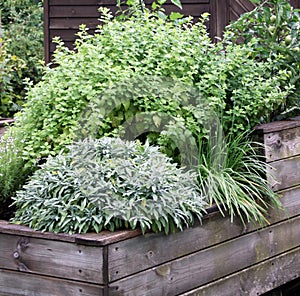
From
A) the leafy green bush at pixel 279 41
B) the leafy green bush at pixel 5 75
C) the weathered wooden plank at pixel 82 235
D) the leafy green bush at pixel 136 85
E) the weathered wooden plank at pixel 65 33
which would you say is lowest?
the weathered wooden plank at pixel 82 235

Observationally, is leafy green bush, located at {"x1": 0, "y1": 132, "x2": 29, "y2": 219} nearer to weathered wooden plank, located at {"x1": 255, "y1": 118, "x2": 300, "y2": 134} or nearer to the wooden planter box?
the wooden planter box

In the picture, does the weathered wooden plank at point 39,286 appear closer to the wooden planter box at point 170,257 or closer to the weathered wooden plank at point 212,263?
the wooden planter box at point 170,257

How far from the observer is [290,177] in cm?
377

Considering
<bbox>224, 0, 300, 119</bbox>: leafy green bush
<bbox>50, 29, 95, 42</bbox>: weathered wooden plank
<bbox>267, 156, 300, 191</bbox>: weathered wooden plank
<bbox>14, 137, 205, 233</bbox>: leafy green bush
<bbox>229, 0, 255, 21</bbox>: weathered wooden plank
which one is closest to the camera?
<bbox>14, 137, 205, 233</bbox>: leafy green bush

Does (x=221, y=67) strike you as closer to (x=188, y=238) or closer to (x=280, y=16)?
(x=280, y=16)

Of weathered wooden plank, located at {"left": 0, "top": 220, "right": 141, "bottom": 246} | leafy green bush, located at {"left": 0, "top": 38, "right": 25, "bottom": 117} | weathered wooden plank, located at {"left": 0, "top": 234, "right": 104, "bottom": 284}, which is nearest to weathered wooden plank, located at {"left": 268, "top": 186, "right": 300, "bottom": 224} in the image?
weathered wooden plank, located at {"left": 0, "top": 220, "right": 141, "bottom": 246}

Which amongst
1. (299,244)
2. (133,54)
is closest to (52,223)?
(133,54)

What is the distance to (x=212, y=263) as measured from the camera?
10.7 ft

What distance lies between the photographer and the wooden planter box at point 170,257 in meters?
2.77

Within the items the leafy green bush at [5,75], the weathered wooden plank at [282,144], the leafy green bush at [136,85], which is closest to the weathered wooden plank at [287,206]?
the weathered wooden plank at [282,144]

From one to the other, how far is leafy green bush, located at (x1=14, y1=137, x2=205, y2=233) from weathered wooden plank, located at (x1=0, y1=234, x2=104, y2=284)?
0.08 m

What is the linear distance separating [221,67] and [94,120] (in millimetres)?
734

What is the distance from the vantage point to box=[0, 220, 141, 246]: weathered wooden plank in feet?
8.95

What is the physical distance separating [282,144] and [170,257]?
101 centimetres
